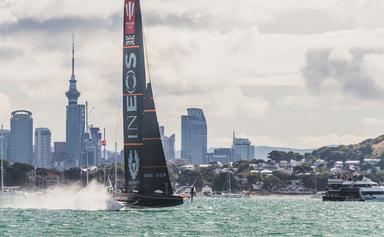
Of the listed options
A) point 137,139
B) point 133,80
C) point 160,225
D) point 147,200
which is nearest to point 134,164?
point 137,139

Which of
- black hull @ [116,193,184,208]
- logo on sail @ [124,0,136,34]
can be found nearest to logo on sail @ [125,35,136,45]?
logo on sail @ [124,0,136,34]

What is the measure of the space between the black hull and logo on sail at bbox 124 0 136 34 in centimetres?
1432

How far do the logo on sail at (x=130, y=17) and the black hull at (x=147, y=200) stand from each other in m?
14.3

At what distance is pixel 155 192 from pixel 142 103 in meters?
8.01

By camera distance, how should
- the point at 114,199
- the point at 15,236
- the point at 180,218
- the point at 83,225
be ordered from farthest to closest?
the point at 114,199, the point at 180,218, the point at 83,225, the point at 15,236

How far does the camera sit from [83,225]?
3450 inches

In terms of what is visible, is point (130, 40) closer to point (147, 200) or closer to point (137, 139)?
point (137, 139)

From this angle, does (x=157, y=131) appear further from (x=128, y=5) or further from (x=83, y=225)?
(x=83, y=225)

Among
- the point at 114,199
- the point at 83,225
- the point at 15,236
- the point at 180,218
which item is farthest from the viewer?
the point at 114,199

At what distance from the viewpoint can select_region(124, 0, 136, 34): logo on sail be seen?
10506 cm

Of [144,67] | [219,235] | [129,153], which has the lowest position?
[219,235]

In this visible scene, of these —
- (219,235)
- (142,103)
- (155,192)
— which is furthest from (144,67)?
(219,235)

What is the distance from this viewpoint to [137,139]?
105750 mm

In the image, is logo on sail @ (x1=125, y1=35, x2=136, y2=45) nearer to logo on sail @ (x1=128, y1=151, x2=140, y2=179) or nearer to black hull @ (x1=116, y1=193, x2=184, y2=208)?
logo on sail @ (x1=128, y1=151, x2=140, y2=179)
